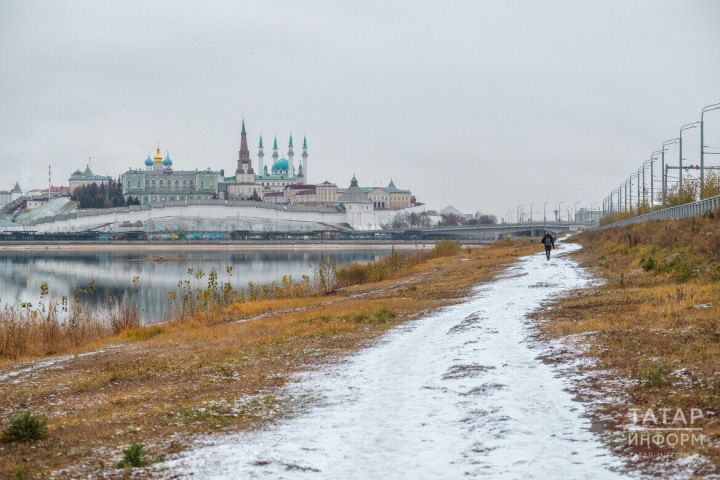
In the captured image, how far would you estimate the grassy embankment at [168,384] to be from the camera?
29.2ft

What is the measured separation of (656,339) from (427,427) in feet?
15.2

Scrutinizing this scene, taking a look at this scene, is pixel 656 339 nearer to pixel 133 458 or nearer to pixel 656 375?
pixel 656 375

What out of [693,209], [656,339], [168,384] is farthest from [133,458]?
[693,209]

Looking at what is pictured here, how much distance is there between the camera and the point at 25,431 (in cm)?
938

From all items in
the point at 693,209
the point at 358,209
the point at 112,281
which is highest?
the point at 358,209

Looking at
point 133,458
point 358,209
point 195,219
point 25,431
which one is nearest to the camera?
point 133,458

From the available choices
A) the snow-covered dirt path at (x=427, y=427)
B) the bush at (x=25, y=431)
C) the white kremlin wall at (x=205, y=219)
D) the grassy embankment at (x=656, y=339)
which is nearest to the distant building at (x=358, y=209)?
the white kremlin wall at (x=205, y=219)

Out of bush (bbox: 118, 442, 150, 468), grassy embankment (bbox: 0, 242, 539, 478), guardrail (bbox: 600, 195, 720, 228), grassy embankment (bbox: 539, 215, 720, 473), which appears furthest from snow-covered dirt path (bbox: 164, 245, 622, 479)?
guardrail (bbox: 600, 195, 720, 228)

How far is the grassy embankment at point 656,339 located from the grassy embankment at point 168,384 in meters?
3.41

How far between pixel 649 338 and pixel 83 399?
24.1 feet

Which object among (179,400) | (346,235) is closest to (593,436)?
(179,400)

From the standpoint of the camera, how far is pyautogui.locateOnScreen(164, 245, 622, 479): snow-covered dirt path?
776cm

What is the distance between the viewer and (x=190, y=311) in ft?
91.8

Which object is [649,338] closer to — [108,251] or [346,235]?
[108,251]
